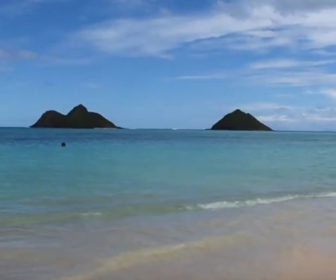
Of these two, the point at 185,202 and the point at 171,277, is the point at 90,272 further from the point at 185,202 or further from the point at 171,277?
the point at 185,202

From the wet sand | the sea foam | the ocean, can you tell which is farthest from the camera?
the sea foam

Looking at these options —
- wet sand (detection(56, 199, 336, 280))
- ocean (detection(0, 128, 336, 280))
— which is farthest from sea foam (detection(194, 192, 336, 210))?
wet sand (detection(56, 199, 336, 280))

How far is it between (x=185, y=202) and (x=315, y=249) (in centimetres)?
694

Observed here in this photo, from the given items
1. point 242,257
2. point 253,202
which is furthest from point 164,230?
point 253,202

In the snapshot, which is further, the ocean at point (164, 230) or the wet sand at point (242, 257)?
the ocean at point (164, 230)

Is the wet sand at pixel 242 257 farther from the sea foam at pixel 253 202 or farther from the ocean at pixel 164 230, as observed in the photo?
the sea foam at pixel 253 202

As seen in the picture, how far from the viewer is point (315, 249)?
9.86 m

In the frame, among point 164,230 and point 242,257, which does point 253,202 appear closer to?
point 164,230

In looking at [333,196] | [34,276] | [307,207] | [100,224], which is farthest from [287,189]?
[34,276]

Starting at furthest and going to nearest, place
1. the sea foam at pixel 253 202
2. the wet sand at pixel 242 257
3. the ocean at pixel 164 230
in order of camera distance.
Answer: the sea foam at pixel 253 202, the ocean at pixel 164 230, the wet sand at pixel 242 257

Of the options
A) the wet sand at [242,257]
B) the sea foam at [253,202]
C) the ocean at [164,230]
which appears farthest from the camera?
the sea foam at [253,202]

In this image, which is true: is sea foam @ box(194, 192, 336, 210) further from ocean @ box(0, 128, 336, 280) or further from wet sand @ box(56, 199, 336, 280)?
wet sand @ box(56, 199, 336, 280)

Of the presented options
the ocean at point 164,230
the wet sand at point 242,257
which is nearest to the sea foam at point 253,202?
the ocean at point 164,230

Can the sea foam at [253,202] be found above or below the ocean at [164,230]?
below
